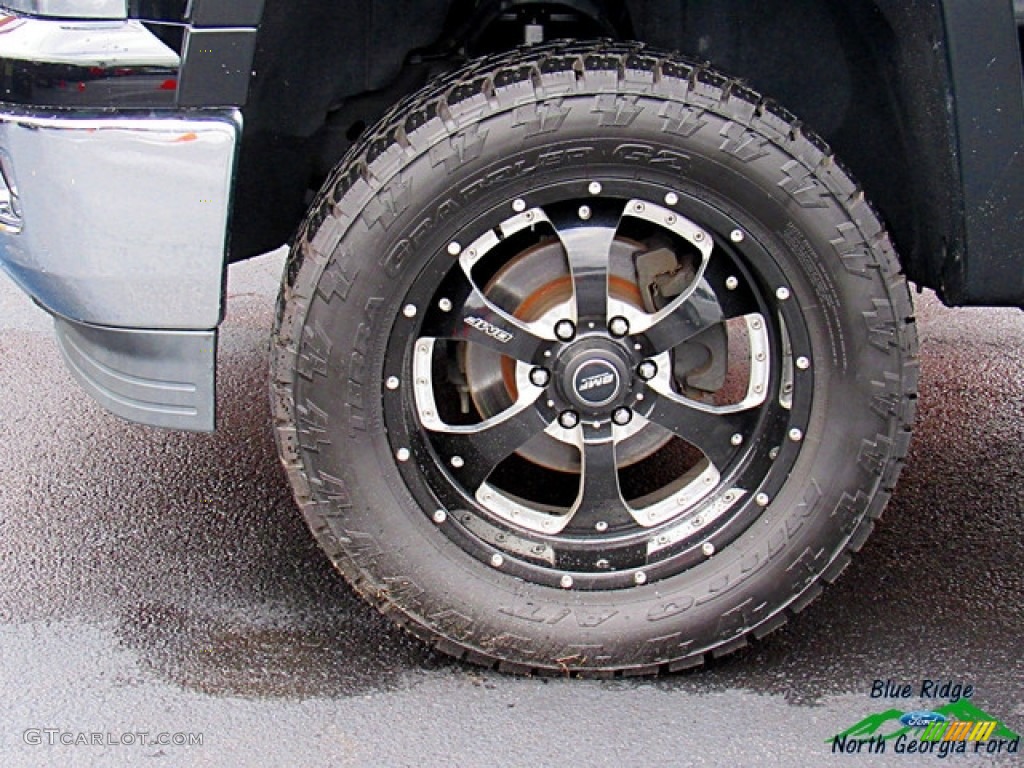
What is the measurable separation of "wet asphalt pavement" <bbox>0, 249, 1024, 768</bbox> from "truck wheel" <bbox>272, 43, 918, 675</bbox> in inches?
5.8

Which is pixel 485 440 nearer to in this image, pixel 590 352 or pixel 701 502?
pixel 590 352

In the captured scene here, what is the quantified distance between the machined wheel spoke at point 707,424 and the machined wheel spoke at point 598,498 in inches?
4.9

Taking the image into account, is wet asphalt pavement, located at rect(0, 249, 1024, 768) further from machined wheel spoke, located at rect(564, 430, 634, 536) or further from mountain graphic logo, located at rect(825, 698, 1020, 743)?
machined wheel spoke, located at rect(564, 430, 634, 536)

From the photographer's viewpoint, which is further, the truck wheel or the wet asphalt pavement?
the wet asphalt pavement

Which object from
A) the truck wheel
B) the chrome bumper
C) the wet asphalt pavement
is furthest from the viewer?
the wet asphalt pavement

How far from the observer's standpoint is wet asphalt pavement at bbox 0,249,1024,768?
2.24m

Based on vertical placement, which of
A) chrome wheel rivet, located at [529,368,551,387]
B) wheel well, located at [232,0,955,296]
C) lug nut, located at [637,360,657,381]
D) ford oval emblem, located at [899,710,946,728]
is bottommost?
ford oval emblem, located at [899,710,946,728]

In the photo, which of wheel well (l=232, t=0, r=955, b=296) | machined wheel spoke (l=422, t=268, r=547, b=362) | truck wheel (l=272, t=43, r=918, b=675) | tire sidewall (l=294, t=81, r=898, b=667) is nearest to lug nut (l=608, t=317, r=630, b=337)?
truck wheel (l=272, t=43, r=918, b=675)

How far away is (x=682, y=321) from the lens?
7.57 ft

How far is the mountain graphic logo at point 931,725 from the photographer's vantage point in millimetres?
2262

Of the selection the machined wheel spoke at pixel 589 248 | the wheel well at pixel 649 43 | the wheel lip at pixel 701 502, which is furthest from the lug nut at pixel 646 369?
the wheel well at pixel 649 43

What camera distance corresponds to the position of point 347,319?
218cm

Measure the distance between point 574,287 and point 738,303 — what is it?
0.34 metres

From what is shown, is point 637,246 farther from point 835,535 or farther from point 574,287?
point 835,535
